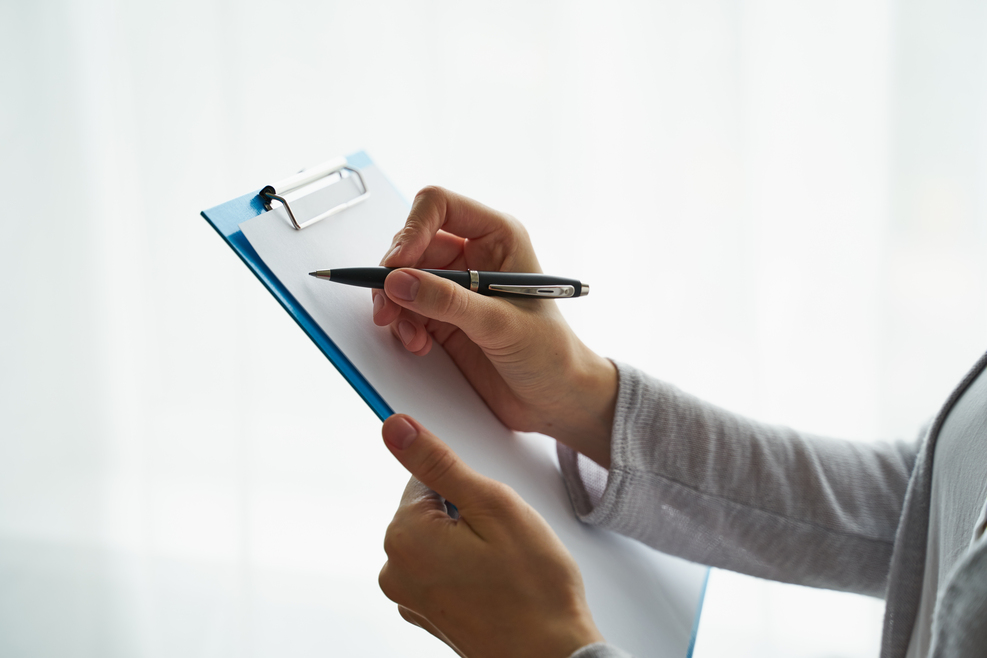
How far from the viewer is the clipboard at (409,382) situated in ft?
1.40

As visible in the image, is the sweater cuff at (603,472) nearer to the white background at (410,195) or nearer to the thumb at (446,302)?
the thumb at (446,302)

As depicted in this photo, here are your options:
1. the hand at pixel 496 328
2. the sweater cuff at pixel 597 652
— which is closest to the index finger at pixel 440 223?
the hand at pixel 496 328

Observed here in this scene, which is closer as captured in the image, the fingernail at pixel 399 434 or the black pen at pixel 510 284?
the fingernail at pixel 399 434

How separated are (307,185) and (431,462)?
0.31 m

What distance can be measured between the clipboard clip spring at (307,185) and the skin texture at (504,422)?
7 centimetres

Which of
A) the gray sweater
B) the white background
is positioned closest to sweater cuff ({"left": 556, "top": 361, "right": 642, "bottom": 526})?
the gray sweater

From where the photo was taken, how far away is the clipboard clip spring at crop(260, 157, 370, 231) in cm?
48

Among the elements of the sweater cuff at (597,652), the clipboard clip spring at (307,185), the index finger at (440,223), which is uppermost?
the clipboard clip spring at (307,185)

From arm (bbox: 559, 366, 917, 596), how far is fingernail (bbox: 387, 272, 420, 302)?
10.3 inches

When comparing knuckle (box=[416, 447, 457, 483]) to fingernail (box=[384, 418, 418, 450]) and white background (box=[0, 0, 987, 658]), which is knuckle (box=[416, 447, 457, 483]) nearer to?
fingernail (box=[384, 418, 418, 450])

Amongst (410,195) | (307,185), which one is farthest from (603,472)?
(410,195)

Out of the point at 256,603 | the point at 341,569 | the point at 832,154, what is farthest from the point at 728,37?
the point at 256,603

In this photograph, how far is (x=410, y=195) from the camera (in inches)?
51.4

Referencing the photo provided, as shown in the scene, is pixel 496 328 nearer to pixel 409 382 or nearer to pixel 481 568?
pixel 409 382
